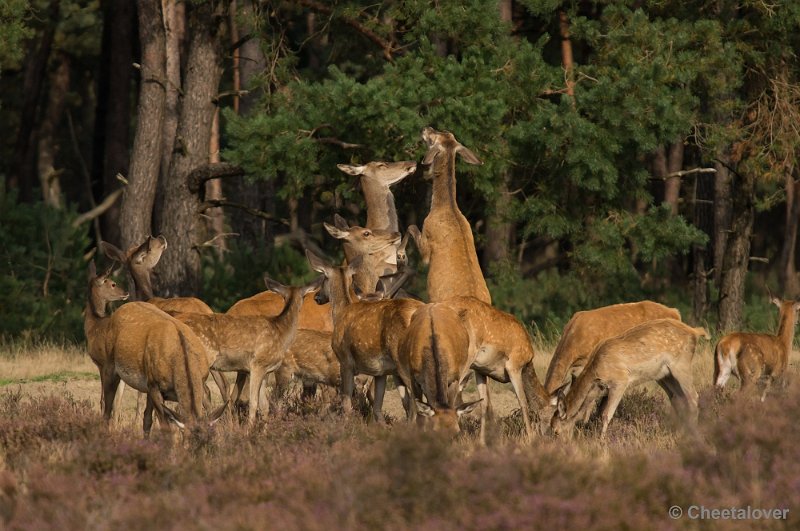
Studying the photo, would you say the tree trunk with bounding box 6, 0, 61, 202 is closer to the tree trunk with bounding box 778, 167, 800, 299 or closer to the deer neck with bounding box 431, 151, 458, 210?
the tree trunk with bounding box 778, 167, 800, 299

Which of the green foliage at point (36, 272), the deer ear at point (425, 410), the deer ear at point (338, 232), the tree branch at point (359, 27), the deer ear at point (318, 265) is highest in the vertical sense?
the tree branch at point (359, 27)

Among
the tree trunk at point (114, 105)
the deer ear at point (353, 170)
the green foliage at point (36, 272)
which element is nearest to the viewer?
the deer ear at point (353, 170)

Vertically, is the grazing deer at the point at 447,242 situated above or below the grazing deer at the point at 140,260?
above

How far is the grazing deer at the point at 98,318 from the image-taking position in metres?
11.9

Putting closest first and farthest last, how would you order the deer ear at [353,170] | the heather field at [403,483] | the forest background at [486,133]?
1. the heather field at [403,483]
2. the deer ear at [353,170]
3. the forest background at [486,133]

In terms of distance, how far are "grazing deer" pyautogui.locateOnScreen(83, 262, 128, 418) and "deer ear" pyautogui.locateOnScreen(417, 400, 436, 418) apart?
9.62 ft

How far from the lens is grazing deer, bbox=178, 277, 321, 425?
1234 centimetres

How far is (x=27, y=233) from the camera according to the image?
23.1 meters

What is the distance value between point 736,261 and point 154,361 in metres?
12.5

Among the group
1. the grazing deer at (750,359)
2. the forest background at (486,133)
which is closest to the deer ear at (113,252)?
the forest background at (486,133)

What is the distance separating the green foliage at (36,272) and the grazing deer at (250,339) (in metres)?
10.7

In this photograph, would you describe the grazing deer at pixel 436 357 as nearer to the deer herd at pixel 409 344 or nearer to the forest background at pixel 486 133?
the deer herd at pixel 409 344

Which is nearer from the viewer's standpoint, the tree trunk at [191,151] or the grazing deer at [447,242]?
the grazing deer at [447,242]

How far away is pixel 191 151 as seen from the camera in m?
20.2
